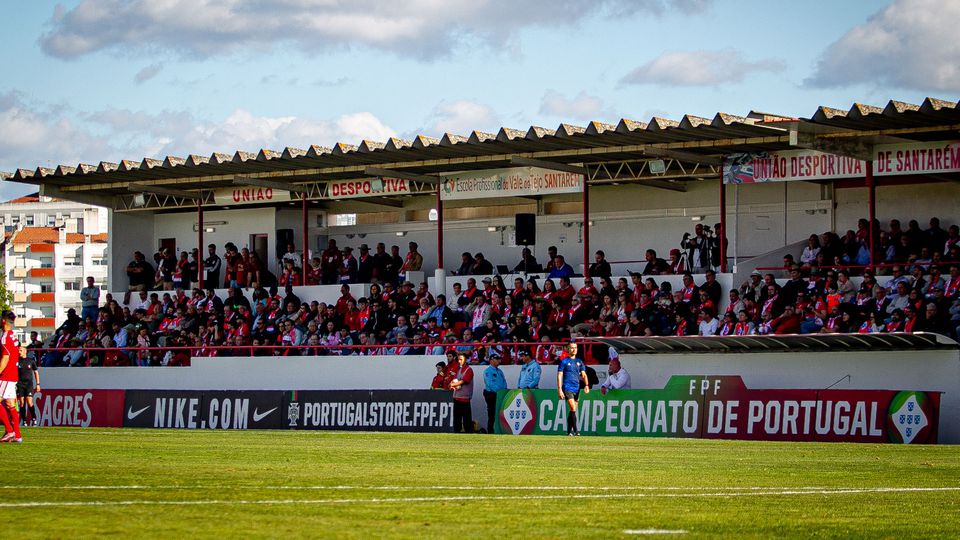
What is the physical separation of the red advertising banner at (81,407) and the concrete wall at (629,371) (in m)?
1.84

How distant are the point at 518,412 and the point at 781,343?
5.17 meters

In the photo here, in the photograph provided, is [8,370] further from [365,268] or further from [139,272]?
[139,272]

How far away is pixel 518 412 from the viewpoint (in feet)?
88.9

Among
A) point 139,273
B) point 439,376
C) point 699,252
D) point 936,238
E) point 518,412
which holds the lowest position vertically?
point 518,412

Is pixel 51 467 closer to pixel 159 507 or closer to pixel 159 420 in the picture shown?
pixel 159 507

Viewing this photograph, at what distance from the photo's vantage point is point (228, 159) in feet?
116

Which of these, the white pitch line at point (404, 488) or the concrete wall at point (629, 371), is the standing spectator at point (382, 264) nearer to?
the concrete wall at point (629, 371)

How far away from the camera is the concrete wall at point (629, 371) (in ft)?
80.5

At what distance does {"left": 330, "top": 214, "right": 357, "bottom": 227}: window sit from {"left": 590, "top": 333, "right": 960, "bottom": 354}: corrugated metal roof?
50.0 ft

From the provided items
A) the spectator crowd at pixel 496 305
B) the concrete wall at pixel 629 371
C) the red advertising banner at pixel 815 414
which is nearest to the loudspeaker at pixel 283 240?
the spectator crowd at pixel 496 305

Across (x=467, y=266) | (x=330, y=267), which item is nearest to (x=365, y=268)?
(x=330, y=267)

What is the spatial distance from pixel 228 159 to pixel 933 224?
17124 millimetres

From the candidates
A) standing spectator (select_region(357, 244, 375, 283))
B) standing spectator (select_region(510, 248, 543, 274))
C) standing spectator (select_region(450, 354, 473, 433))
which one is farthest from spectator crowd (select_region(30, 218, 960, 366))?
standing spectator (select_region(450, 354, 473, 433))

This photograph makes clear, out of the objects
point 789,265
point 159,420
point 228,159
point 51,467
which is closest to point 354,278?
point 228,159
